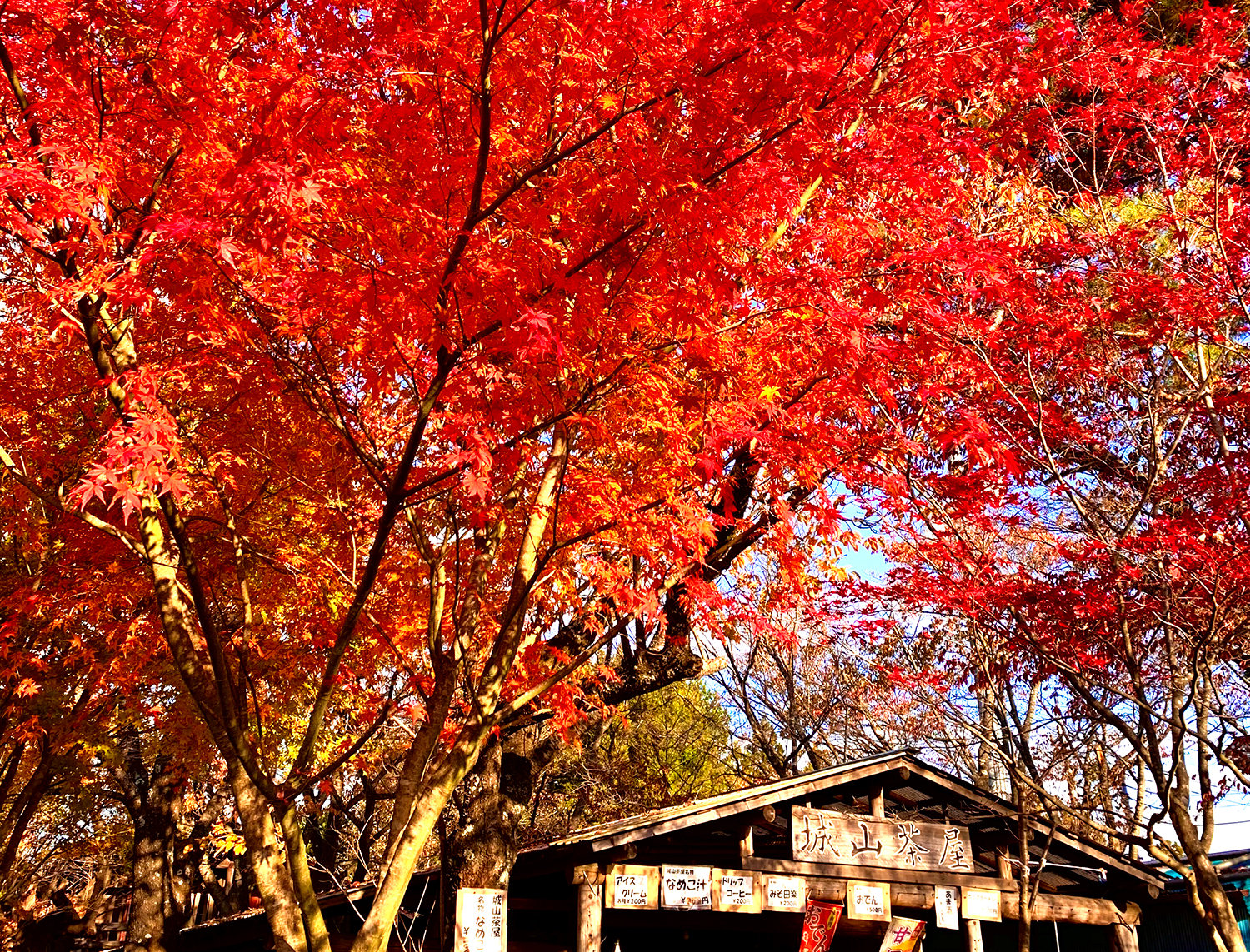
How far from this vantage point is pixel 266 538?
427 inches

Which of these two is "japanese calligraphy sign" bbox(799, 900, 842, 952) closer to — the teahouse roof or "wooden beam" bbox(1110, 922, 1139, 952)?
the teahouse roof

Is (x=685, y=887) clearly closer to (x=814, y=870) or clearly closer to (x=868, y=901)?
(x=814, y=870)

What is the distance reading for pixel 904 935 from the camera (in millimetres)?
9859

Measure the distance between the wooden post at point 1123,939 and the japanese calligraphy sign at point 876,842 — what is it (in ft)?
8.76

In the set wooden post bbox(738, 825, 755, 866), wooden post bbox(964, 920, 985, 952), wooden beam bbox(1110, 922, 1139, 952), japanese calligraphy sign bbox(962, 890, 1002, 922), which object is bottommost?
wooden beam bbox(1110, 922, 1139, 952)

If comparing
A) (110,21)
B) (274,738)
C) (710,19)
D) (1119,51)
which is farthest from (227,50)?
(274,738)

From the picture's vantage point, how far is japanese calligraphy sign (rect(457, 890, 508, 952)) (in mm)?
7242

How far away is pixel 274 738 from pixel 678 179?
11942 millimetres

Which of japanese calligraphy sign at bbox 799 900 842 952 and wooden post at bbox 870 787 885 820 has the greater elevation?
wooden post at bbox 870 787 885 820

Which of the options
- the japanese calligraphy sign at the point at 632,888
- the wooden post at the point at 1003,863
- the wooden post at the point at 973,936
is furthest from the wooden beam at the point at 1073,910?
the japanese calligraphy sign at the point at 632,888

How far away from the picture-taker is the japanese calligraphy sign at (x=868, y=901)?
1131 cm

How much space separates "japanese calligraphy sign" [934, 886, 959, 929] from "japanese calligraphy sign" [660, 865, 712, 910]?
348 cm

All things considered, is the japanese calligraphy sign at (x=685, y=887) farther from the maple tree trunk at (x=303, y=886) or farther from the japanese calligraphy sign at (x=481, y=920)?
the maple tree trunk at (x=303, y=886)

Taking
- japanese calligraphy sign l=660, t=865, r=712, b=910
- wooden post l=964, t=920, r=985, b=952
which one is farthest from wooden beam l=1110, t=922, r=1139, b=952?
japanese calligraphy sign l=660, t=865, r=712, b=910
